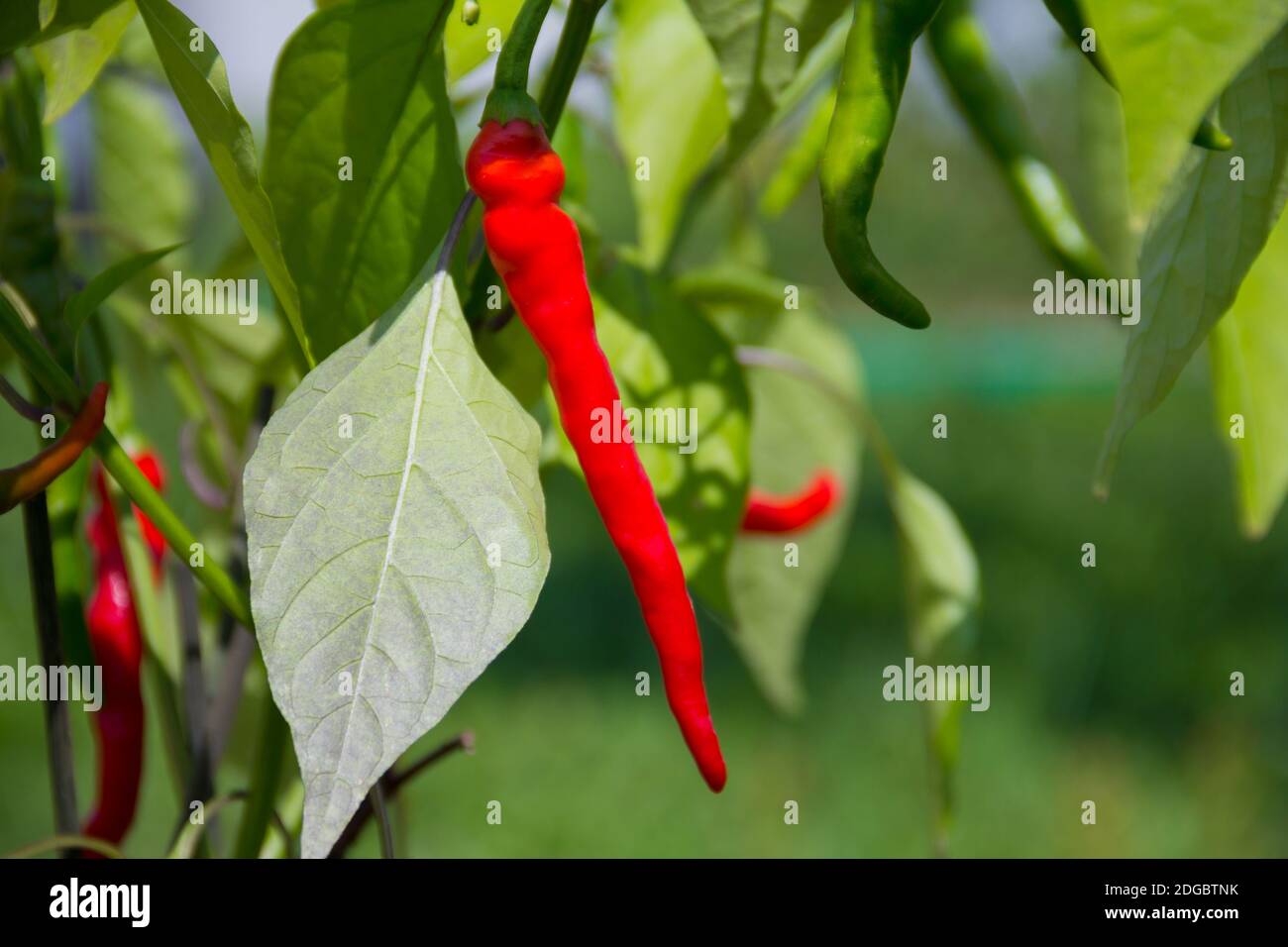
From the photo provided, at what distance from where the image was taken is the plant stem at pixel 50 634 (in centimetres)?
35

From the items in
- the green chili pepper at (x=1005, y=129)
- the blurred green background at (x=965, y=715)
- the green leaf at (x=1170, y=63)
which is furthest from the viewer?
the blurred green background at (x=965, y=715)

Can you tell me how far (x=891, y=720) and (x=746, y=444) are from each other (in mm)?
1891

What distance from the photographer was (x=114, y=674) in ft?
1.40

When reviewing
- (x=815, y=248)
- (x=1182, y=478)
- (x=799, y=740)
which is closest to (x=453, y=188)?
(x=799, y=740)

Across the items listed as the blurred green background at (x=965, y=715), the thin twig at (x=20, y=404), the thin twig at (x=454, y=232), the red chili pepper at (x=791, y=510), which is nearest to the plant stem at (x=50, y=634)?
the thin twig at (x=20, y=404)

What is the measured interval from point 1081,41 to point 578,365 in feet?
0.42

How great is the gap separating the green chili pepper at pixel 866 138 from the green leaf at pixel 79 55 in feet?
0.63

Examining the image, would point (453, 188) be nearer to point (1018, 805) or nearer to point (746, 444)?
point (746, 444)

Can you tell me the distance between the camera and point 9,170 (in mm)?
376

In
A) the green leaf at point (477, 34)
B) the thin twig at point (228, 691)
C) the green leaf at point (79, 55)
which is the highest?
the green leaf at point (477, 34)

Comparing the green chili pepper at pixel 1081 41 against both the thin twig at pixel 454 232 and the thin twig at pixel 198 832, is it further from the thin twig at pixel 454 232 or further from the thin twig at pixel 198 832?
the thin twig at pixel 198 832

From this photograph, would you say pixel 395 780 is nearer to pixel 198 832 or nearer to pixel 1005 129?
pixel 198 832

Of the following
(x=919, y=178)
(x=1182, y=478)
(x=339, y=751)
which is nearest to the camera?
(x=339, y=751)
